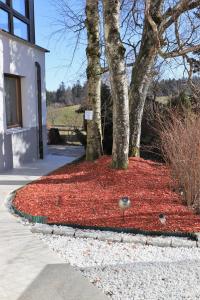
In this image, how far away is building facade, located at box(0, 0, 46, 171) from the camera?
30.3ft

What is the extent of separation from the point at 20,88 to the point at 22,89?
62 millimetres

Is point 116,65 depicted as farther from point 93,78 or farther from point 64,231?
point 64,231

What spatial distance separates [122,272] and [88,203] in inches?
90.3

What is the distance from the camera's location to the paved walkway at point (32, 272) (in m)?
3.42

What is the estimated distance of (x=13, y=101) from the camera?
1038 centimetres

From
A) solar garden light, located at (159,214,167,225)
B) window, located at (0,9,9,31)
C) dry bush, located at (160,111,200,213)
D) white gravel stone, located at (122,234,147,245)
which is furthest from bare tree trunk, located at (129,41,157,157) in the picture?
white gravel stone, located at (122,234,147,245)

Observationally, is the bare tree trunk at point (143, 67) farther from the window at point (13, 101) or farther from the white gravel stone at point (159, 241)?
the white gravel stone at point (159, 241)

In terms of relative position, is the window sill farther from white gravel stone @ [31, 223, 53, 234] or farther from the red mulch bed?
white gravel stone @ [31, 223, 53, 234]

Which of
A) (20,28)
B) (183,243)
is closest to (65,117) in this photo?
(20,28)

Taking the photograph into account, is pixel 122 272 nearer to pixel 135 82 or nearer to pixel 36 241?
pixel 36 241

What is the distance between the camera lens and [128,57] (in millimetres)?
10938

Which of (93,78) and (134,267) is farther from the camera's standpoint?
(93,78)

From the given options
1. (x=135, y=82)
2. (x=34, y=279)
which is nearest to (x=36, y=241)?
(x=34, y=279)

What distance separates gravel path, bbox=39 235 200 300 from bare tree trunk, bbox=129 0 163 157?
494 centimetres
